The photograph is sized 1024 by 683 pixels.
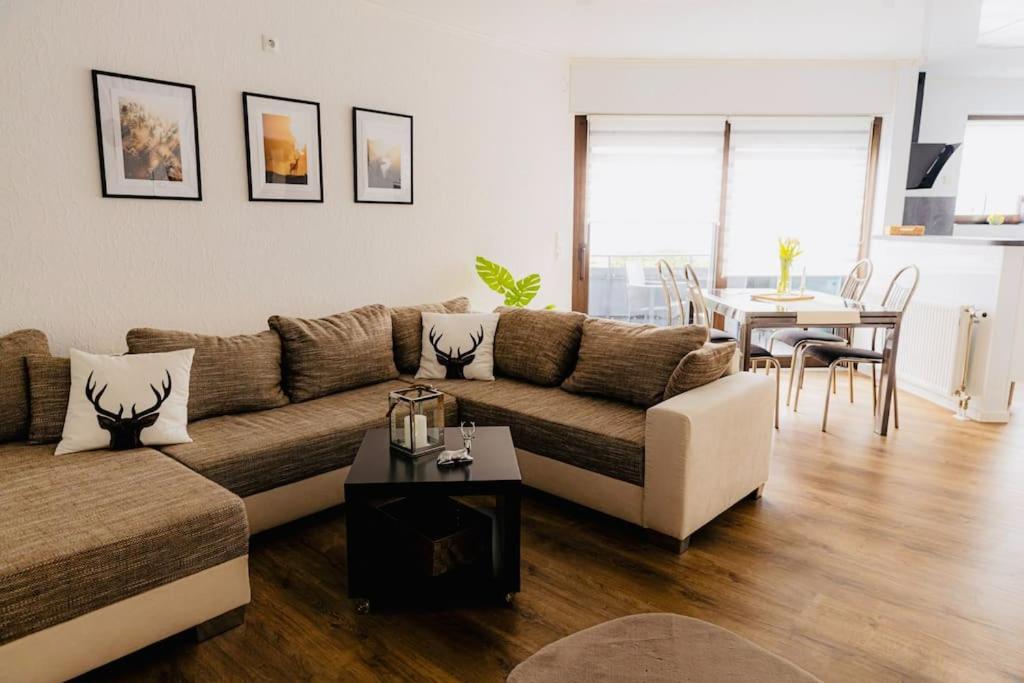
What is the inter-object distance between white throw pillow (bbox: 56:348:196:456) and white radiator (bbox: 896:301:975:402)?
15.2ft

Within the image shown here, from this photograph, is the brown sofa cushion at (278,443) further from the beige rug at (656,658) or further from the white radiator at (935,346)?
the white radiator at (935,346)

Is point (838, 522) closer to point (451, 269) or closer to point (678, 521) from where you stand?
point (678, 521)

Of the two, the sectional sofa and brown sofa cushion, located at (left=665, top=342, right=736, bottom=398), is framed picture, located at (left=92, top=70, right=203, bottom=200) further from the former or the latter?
brown sofa cushion, located at (left=665, top=342, right=736, bottom=398)

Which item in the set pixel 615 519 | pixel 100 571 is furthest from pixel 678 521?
pixel 100 571

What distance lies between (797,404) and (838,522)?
6.02 ft

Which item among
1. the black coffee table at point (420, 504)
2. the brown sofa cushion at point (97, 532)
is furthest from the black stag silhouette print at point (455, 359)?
the brown sofa cushion at point (97, 532)

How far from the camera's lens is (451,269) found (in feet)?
15.1

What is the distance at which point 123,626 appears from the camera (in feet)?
6.14

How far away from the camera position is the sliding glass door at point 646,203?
5.31 meters

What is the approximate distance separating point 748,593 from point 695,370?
0.91 meters

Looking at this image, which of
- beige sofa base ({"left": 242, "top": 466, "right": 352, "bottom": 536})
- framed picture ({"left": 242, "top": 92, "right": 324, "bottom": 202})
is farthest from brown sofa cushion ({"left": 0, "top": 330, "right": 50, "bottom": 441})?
framed picture ({"left": 242, "top": 92, "right": 324, "bottom": 202})

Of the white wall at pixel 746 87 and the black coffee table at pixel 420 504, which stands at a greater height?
the white wall at pixel 746 87

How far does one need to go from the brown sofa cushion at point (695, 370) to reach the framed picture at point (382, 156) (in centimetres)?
218

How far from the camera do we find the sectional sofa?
5.97 ft
